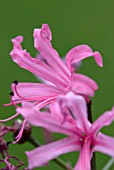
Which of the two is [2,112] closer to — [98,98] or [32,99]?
[98,98]

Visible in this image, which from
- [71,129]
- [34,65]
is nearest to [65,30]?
[34,65]

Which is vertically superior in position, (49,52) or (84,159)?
(49,52)

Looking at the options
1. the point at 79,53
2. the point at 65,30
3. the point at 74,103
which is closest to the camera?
the point at 74,103

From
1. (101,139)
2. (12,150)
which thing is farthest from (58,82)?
(12,150)

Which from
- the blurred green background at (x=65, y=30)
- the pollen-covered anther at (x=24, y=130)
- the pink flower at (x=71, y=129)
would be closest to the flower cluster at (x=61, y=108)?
the pink flower at (x=71, y=129)

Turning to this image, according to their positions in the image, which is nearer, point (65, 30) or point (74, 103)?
point (74, 103)

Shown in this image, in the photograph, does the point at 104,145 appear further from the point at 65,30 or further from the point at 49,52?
the point at 65,30
